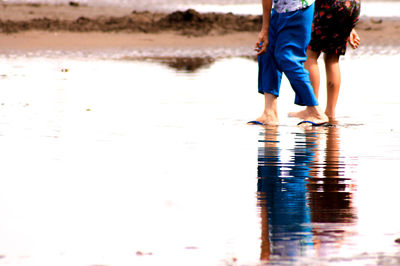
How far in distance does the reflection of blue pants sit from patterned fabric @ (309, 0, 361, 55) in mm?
495

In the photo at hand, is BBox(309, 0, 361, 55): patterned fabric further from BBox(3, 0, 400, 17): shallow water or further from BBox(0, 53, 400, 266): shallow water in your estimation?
BBox(3, 0, 400, 17): shallow water

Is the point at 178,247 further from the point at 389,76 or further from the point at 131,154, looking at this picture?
the point at 389,76

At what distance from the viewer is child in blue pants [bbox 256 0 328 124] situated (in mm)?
7652

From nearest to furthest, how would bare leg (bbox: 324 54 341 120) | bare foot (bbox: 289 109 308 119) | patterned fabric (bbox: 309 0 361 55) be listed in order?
1. bare foot (bbox: 289 109 308 119)
2. patterned fabric (bbox: 309 0 361 55)
3. bare leg (bbox: 324 54 341 120)

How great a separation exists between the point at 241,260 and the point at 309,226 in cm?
60

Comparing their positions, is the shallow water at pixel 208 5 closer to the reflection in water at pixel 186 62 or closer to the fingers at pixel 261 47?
the reflection in water at pixel 186 62

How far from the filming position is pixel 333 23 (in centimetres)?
820

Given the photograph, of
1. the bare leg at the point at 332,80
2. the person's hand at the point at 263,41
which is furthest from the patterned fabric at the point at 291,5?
the bare leg at the point at 332,80

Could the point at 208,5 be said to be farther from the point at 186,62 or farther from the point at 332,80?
the point at 332,80

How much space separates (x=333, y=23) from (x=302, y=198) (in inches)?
146

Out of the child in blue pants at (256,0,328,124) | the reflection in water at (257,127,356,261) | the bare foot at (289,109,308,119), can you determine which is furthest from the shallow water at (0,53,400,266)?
the child in blue pants at (256,0,328,124)

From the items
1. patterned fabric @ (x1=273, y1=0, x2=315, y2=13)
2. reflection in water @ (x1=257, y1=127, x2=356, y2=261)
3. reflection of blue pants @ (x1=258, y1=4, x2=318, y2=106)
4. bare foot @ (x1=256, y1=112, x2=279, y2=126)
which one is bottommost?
bare foot @ (x1=256, y1=112, x2=279, y2=126)

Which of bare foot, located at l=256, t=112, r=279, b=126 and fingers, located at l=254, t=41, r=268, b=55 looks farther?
bare foot, located at l=256, t=112, r=279, b=126

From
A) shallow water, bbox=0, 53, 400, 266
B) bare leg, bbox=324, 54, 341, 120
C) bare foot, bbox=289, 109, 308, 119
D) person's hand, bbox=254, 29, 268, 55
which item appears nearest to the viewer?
shallow water, bbox=0, 53, 400, 266
